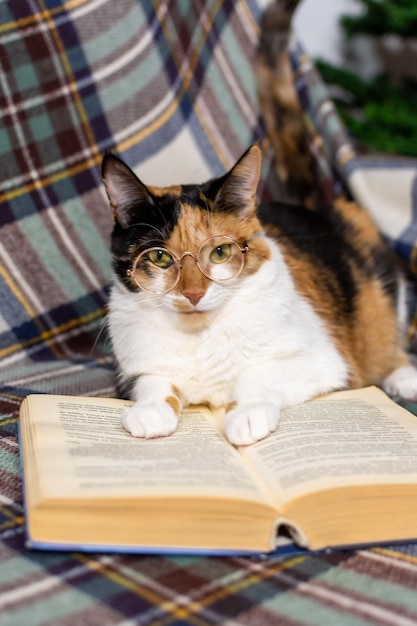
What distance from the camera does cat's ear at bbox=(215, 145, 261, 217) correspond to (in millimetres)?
1151

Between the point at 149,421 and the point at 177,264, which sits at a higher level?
the point at 177,264

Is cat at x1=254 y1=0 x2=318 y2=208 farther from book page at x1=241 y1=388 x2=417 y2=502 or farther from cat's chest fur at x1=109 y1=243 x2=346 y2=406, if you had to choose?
book page at x1=241 y1=388 x2=417 y2=502

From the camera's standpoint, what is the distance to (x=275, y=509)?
Answer: 33.9 inches

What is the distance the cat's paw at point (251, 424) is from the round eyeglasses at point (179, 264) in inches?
8.6

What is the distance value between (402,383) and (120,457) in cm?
71

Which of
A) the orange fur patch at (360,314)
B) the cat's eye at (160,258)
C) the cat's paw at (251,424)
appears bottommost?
the orange fur patch at (360,314)

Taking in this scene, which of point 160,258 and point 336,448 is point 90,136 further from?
point 336,448

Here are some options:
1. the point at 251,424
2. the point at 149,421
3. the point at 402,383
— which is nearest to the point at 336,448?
the point at 251,424

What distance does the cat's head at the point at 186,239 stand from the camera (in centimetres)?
112

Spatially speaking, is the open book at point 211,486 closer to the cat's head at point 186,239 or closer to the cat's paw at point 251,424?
the cat's paw at point 251,424

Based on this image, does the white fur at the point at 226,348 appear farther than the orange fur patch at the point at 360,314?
No

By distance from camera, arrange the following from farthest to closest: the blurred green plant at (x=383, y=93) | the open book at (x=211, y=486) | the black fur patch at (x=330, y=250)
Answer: the blurred green plant at (x=383, y=93), the black fur patch at (x=330, y=250), the open book at (x=211, y=486)

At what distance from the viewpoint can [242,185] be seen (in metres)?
1.18

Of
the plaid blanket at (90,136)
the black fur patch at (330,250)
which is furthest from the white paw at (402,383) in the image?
the plaid blanket at (90,136)
